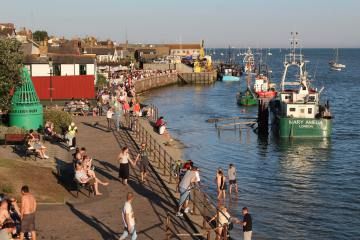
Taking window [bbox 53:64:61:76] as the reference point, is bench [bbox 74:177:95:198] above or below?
below

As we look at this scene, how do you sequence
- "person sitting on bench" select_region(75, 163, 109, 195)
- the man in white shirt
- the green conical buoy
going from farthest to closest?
the green conical buoy → "person sitting on bench" select_region(75, 163, 109, 195) → the man in white shirt

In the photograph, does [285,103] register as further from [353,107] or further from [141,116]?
[353,107]

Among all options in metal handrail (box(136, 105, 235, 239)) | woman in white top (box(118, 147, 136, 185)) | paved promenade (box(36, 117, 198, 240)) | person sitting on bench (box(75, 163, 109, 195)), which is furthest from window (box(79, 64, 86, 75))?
person sitting on bench (box(75, 163, 109, 195))

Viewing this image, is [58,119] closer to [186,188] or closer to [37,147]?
[37,147]

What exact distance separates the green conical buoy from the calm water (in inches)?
381

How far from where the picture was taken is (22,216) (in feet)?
45.6

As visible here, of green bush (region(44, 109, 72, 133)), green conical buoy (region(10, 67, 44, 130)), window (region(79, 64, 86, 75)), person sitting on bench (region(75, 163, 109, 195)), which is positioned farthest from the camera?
window (region(79, 64, 86, 75))

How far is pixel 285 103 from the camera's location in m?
46.4

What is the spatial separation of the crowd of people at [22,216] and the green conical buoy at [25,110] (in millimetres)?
16373

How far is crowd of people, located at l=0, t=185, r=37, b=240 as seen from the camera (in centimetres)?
1348

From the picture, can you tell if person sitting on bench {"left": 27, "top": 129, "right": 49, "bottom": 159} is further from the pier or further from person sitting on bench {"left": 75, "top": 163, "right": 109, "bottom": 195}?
person sitting on bench {"left": 75, "top": 163, "right": 109, "bottom": 195}

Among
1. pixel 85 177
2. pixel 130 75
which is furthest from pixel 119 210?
pixel 130 75

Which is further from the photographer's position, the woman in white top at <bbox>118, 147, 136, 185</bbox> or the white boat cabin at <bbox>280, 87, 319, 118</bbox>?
the white boat cabin at <bbox>280, 87, 319, 118</bbox>

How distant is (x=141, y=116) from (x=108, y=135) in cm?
1272
